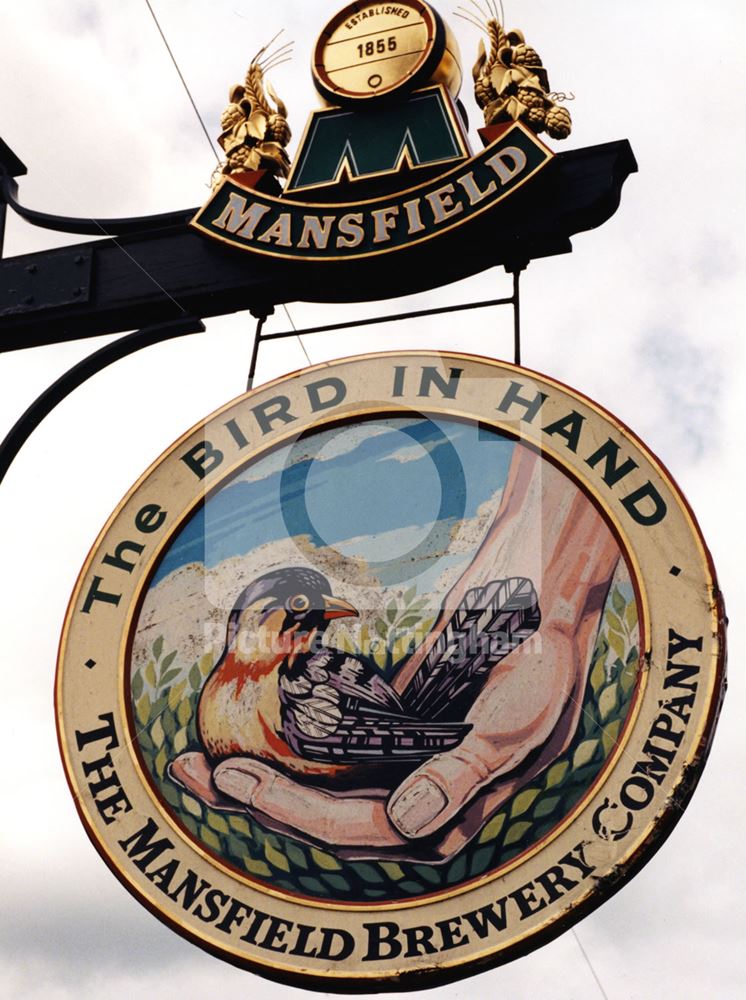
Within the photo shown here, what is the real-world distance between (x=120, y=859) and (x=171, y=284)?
115 inches

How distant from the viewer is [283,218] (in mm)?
7871

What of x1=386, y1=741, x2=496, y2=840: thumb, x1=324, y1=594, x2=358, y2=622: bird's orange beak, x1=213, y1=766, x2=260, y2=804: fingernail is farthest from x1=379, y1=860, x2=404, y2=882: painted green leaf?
x1=324, y1=594, x2=358, y2=622: bird's orange beak

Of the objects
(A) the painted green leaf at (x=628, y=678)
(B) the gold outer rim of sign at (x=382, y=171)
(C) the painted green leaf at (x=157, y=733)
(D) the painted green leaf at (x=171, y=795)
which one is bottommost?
(D) the painted green leaf at (x=171, y=795)

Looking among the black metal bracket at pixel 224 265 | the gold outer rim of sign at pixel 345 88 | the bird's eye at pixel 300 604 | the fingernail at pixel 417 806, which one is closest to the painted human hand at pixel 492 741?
the fingernail at pixel 417 806

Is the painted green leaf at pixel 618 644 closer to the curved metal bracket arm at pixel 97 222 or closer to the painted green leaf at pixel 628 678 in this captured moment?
the painted green leaf at pixel 628 678

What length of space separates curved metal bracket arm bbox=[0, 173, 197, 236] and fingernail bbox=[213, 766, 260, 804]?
2.87 m

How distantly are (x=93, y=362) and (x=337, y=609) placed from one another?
2093 millimetres

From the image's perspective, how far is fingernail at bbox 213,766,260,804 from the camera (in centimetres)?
661

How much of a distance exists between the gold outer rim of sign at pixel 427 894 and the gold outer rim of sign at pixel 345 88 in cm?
166

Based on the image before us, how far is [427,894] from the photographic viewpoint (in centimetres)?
617

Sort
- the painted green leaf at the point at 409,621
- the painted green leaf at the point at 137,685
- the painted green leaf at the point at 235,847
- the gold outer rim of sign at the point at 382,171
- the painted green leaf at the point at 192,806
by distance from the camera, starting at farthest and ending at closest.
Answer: the gold outer rim of sign at the point at 382,171 < the painted green leaf at the point at 137,685 < the painted green leaf at the point at 409,621 < the painted green leaf at the point at 192,806 < the painted green leaf at the point at 235,847

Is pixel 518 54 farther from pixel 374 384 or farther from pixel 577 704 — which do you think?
pixel 577 704

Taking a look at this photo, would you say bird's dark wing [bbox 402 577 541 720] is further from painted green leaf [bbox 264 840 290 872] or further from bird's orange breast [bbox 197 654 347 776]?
painted green leaf [bbox 264 840 290 872]

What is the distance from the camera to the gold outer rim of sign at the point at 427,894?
241 inches
